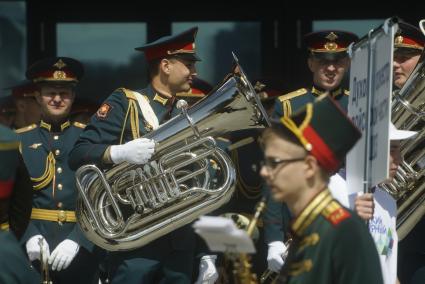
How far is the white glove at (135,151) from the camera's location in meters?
8.18

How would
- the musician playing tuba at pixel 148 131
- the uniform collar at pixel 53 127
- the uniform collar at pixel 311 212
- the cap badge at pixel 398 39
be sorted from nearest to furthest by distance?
1. the uniform collar at pixel 311 212
2. the musician playing tuba at pixel 148 131
3. the cap badge at pixel 398 39
4. the uniform collar at pixel 53 127

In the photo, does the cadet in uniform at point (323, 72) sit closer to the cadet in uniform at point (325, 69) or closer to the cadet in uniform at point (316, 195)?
the cadet in uniform at point (325, 69)

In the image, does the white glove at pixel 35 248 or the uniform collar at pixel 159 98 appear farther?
the white glove at pixel 35 248

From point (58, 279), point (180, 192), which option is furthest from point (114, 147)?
point (58, 279)

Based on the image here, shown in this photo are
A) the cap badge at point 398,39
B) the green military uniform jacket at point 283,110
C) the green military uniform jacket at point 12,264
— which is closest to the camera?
the green military uniform jacket at point 12,264

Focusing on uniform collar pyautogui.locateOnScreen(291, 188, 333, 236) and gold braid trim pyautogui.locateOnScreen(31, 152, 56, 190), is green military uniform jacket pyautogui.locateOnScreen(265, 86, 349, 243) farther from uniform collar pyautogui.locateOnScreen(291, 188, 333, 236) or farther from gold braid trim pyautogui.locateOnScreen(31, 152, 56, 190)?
uniform collar pyautogui.locateOnScreen(291, 188, 333, 236)

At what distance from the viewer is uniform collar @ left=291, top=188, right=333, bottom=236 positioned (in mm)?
5969

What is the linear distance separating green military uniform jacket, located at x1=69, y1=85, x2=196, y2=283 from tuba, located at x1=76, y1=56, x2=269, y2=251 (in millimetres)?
132

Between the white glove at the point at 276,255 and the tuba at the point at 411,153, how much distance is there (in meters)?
0.68

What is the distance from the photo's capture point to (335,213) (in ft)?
19.5

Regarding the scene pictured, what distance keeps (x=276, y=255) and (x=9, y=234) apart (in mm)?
2092

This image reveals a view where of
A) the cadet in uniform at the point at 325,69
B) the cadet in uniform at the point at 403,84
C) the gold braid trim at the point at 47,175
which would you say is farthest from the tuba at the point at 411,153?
the gold braid trim at the point at 47,175

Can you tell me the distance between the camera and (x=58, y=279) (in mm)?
8977

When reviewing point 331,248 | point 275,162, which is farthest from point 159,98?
point 331,248
